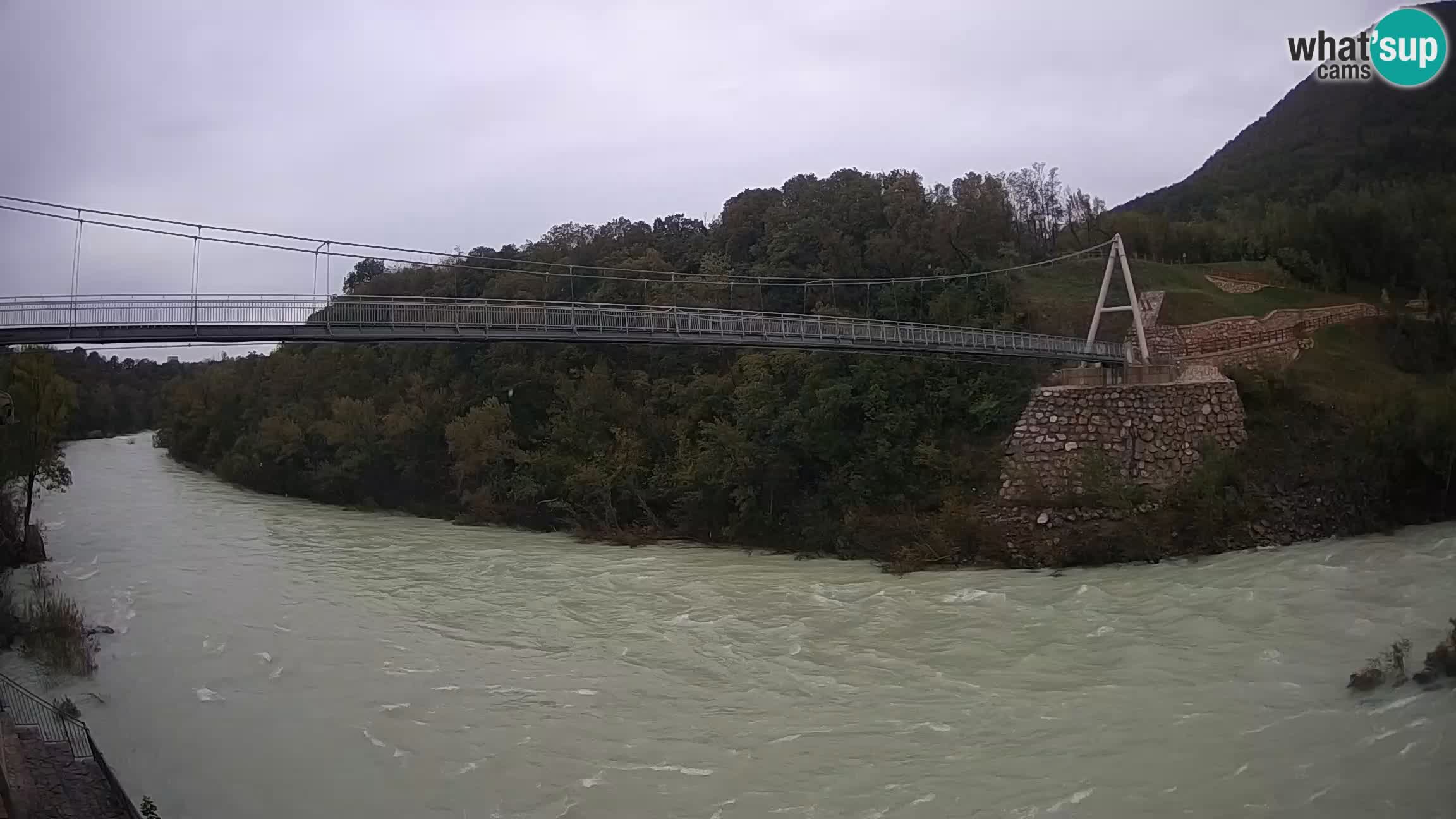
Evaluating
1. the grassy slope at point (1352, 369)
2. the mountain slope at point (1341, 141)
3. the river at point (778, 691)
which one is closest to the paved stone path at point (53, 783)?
the river at point (778, 691)

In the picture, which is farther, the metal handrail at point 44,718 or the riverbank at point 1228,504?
the riverbank at point 1228,504

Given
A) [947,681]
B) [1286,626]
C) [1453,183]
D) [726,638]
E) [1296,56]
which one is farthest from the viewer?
[1453,183]

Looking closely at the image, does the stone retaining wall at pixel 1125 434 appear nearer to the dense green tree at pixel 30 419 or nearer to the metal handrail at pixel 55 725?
the metal handrail at pixel 55 725

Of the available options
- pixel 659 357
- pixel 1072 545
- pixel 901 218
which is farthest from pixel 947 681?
pixel 901 218

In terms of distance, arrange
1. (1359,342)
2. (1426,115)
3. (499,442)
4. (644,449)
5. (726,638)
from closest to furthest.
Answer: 1. (726,638)
2. (1426,115)
3. (1359,342)
4. (644,449)
5. (499,442)

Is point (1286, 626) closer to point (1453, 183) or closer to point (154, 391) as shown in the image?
point (1453, 183)

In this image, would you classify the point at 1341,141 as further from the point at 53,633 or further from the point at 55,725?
the point at 53,633
